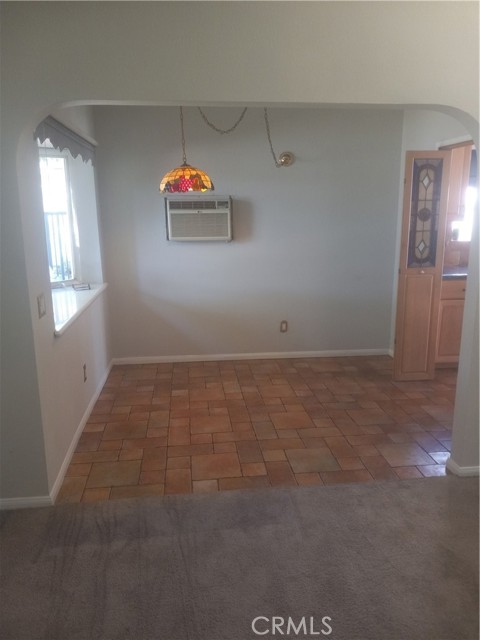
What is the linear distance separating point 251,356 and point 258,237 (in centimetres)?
122

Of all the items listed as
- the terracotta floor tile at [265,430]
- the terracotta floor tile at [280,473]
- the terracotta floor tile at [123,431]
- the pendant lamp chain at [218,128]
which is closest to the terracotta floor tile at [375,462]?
the terracotta floor tile at [280,473]

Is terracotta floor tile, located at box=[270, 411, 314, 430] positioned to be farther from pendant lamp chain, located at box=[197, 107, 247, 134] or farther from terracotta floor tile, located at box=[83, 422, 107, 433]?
pendant lamp chain, located at box=[197, 107, 247, 134]

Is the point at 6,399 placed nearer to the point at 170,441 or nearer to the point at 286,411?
the point at 170,441

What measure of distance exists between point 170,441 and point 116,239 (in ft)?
7.13

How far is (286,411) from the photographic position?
3635mm

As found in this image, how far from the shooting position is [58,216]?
3.94 meters

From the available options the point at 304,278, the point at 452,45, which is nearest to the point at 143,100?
the point at 452,45

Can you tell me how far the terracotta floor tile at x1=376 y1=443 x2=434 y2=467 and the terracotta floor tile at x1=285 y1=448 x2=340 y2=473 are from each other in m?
0.35

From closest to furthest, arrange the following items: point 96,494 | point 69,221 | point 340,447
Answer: point 96,494 < point 340,447 < point 69,221

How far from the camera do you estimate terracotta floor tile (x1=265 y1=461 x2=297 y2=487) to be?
2.70 m

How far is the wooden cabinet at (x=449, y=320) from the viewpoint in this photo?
428 centimetres

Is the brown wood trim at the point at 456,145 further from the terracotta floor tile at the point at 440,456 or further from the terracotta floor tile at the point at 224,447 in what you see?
the terracotta floor tile at the point at 224,447

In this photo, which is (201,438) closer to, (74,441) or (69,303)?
(74,441)

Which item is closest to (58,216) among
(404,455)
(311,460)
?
(311,460)
